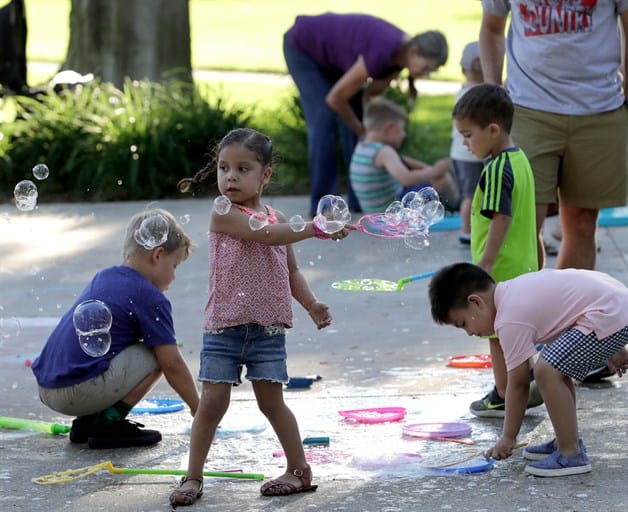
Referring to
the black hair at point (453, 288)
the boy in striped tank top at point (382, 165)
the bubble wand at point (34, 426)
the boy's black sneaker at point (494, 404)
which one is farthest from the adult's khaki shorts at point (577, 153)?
the boy in striped tank top at point (382, 165)

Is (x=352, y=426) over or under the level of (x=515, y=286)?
under

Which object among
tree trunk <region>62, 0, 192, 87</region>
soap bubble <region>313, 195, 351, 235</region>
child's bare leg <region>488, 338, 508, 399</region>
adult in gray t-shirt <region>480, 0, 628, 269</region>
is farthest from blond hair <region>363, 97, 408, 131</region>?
soap bubble <region>313, 195, 351, 235</region>

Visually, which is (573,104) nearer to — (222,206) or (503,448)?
(503,448)

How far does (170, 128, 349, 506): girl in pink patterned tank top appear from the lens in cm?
411

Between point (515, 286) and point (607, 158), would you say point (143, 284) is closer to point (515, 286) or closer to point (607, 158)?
point (515, 286)

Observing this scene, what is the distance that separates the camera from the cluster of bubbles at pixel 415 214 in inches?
182

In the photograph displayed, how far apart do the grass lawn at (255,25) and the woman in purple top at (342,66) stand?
8.63 m

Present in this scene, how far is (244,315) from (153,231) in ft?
2.26

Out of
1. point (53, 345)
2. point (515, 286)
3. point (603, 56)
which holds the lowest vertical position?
point (53, 345)

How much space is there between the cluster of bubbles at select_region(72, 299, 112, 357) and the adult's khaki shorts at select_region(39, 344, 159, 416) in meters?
0.10

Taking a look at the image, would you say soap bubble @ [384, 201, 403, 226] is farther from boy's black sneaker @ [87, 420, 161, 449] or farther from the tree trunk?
the tree trunk

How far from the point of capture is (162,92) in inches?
442

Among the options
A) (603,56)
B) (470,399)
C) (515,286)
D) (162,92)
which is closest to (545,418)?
(470,399)

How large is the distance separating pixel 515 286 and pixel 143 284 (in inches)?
54.4
